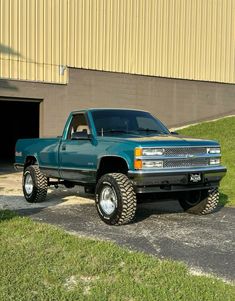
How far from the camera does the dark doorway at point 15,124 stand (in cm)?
2892

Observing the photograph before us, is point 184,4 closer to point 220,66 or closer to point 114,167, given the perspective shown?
point 220,66

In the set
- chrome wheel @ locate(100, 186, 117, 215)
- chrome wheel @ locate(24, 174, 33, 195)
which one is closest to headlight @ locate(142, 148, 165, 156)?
chrome wheel @ locate(100, 186, 117, 215)

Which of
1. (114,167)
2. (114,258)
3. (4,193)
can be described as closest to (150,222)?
(114,167)

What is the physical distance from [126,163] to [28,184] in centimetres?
346

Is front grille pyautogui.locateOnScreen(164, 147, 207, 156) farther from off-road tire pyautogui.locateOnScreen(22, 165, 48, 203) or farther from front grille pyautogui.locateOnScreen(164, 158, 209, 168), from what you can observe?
off-road tire pyautogui.locateOnScreen(22, 165, 48, 203)

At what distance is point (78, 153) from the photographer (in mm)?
9109

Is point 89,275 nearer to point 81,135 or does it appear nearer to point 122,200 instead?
point 122,200

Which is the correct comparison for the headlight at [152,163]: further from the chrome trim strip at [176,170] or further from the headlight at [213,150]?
the headlight at [213,150]

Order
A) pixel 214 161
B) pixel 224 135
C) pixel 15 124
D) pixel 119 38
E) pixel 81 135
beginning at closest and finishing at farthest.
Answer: pixel 214 161
pixel 81 135
pixel 119 38
pixel 224 135
pixel 15 124

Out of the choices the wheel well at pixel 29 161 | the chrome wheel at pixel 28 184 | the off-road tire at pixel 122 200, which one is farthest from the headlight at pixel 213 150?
the wheel well at pixel 29 161

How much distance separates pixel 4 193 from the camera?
12195mm

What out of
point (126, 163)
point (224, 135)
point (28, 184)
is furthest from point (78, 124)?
point (224, 135)

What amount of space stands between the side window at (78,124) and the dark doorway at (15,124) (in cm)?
1868

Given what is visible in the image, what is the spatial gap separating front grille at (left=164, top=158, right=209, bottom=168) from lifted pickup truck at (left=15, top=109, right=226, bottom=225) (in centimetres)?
2
